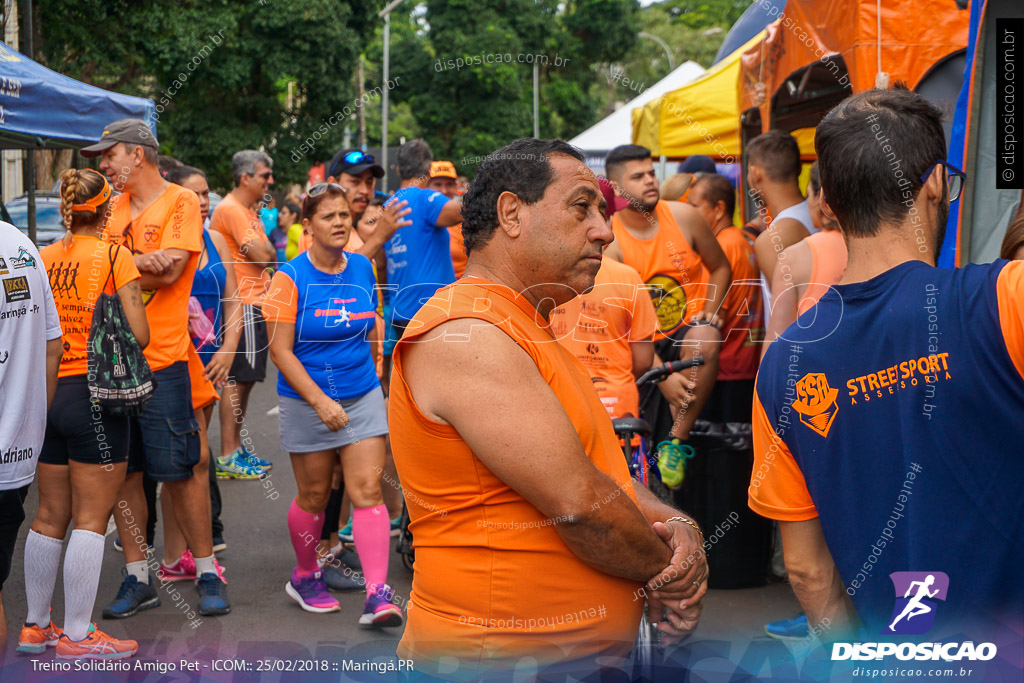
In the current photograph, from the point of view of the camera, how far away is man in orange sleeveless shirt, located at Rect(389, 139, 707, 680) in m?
1.74

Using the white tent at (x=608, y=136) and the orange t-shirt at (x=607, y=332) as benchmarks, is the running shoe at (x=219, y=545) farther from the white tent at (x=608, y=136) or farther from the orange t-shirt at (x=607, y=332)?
the white tent at (x=608, y=136)

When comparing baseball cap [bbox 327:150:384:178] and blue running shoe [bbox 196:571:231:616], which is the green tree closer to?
baseball cap [bbox 327:150:384:178]

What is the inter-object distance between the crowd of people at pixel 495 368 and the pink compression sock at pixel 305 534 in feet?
0.05

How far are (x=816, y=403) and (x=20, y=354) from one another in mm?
2652

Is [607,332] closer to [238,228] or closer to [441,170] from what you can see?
[441,170]

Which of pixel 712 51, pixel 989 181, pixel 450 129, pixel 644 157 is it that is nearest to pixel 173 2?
pixel 450 129

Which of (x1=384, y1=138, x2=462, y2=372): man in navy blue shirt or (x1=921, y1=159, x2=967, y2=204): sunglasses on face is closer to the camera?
(x1=921, y1=159, x2=967, y2=204): sunglasses on face

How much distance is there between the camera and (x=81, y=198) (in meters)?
4.01

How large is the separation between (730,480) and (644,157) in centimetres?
183

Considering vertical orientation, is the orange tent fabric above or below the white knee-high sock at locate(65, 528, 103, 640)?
above

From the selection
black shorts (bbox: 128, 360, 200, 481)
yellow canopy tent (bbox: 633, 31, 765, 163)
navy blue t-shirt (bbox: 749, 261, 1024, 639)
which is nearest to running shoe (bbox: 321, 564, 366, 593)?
black shorts (bbox: 128, 360, 200, 481)

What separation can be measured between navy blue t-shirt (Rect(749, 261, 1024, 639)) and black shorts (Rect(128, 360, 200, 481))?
11.4ft

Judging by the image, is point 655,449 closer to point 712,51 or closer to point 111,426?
point 111,426

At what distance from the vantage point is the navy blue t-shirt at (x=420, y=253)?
586cm
